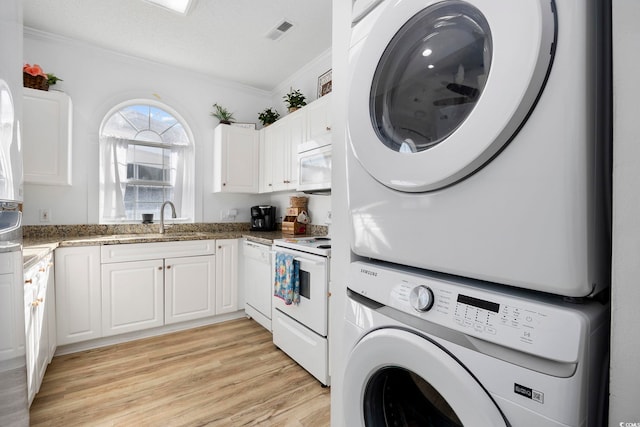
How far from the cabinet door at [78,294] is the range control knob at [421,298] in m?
2.70

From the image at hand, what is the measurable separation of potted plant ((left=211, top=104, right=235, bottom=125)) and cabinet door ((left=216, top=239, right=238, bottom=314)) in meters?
1.43

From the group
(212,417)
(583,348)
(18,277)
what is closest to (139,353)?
(212,417)

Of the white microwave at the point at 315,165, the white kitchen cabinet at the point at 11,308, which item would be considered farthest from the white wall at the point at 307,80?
the white kitchen cabinet at the point at 11,308

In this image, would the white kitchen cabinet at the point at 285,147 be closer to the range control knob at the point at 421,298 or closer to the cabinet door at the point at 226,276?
the cabinet door at the point at 226,276

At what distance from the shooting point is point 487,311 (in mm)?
595

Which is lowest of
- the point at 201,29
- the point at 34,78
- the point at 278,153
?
the point at 278,153

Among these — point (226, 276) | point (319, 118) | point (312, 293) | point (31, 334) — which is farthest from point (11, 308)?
point (226, 276)

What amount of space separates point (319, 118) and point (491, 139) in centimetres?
225

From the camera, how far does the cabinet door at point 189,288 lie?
279 cm

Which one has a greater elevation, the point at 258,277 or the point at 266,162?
the point at 266,162

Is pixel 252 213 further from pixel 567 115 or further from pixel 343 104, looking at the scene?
pixel 567 115

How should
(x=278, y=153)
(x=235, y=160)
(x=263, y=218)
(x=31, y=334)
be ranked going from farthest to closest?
(x=263, y=218) → (x=235, y=160) → (x=278, y=153) → (x=31, y=334)

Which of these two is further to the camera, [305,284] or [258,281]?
[258,281]

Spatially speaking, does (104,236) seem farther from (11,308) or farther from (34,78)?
(11,308)
